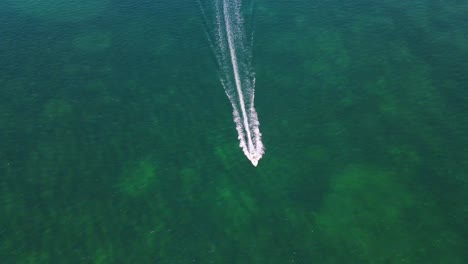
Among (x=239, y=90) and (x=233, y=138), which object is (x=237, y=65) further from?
(x=233, y=138)

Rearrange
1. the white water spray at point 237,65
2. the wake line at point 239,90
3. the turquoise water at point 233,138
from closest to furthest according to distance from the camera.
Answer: the turquoise water at point 233,138, the wake line at point 239,90, the white water spray at point 237,65

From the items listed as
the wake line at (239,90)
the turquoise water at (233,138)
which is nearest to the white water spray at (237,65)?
the wake line at (239,90)

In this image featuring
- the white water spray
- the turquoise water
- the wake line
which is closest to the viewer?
Result: the turquoise water

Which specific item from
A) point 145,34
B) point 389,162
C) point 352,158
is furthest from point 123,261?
point 145,34

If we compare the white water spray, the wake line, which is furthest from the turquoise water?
the wake line

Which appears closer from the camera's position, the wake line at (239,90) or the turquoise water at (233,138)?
the turquoise water at (233,138)

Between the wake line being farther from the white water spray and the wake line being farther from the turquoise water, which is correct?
the turquoise water

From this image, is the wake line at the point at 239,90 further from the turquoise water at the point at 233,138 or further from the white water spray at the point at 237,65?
the turquoise water at the point at 233,138

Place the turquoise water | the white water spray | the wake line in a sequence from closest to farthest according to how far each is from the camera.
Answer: the turquoise water, the wake line, the white water spray

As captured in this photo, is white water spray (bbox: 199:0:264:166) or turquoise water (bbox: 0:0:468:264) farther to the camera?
white water spray (bbox: 199:0:264:166)
